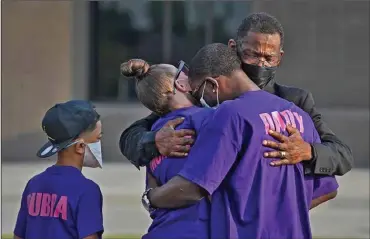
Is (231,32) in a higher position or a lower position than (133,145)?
lower

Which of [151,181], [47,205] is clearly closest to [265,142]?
[151,181]

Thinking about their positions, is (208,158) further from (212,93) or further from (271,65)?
(271,65)

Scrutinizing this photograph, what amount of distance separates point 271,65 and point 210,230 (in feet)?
2.03

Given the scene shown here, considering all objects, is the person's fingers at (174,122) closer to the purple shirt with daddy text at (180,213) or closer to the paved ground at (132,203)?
the purple shirt with daddy text at (180,213)

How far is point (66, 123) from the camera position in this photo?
271 centimetres

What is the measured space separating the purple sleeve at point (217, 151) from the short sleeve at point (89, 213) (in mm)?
621

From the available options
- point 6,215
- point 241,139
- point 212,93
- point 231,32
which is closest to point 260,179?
point 241,139

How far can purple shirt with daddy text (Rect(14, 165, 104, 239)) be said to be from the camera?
2.61 metres

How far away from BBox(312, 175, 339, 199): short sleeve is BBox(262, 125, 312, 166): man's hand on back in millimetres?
128

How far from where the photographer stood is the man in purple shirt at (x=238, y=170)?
83.2 inches

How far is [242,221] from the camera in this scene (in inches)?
85.0

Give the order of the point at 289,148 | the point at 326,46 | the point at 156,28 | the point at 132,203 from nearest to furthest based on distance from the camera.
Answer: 1. the point at 289,148
2. the point at 132,203
3. the point at 326,46
4. the point at 156,28

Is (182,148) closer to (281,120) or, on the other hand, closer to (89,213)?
(281,120)

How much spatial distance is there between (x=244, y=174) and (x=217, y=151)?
0.38ft
